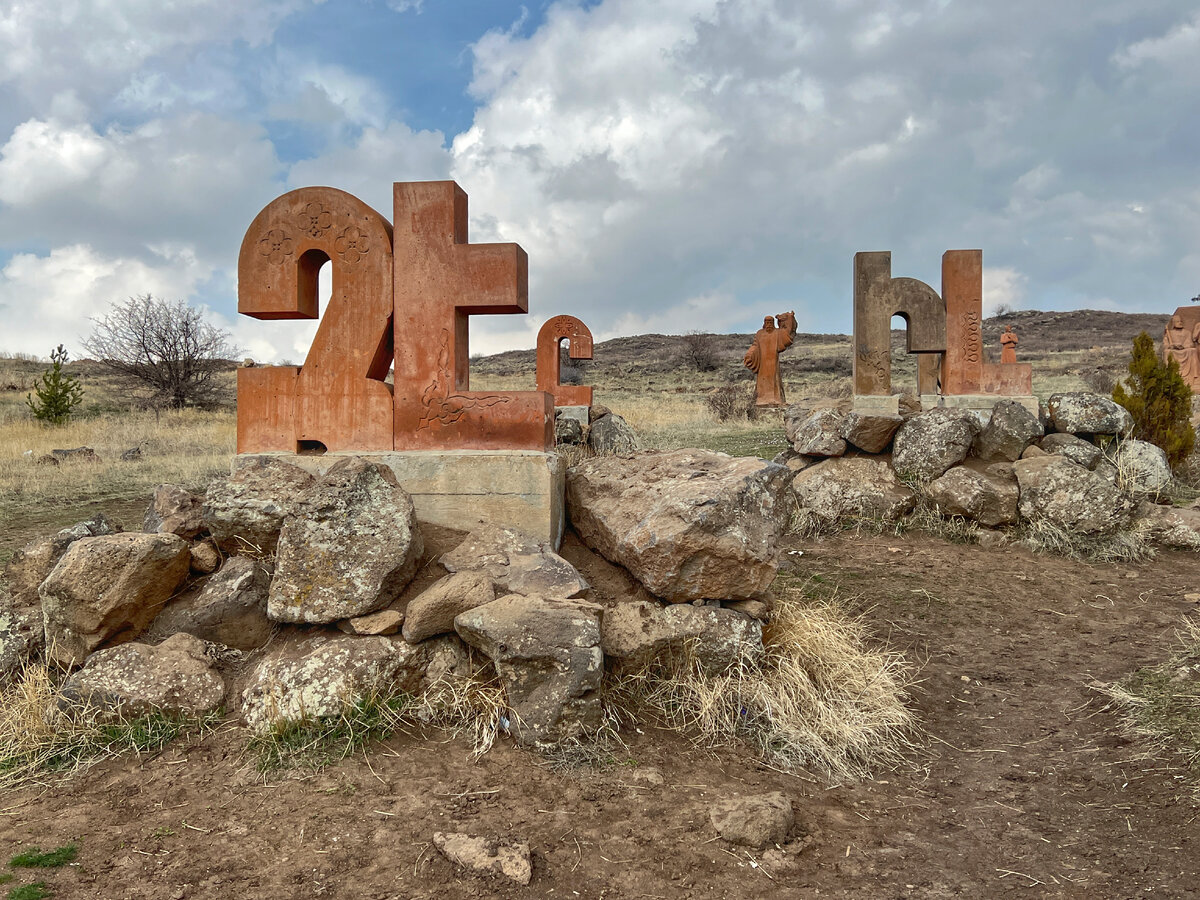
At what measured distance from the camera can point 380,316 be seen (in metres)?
4.55

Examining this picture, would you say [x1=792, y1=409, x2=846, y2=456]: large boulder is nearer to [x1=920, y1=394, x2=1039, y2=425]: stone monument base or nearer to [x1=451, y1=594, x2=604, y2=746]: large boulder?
[x1=920, y1=394, x2=1039, y2=425]: stone monument base

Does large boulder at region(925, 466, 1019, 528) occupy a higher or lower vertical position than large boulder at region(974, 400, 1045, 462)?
lower

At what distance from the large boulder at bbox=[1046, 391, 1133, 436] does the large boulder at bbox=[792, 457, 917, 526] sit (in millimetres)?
2050

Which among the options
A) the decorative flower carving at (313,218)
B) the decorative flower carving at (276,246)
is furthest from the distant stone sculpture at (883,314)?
the decorative flower carving at (276,246)

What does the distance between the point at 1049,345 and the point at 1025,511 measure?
4786cm

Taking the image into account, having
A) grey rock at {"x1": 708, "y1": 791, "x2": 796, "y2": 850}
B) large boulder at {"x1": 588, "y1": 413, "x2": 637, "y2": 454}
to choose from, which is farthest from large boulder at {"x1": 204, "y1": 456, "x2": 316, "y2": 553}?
large boulder at {"x1": 588, "y1": 413, "x2": 637, "y2": 454}

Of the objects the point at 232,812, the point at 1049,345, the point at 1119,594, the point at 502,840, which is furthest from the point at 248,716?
the point at 1049,345

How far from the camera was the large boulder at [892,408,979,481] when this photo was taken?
8.34 metres

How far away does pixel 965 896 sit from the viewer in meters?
2.62

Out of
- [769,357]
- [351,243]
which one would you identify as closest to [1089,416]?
[351,243]

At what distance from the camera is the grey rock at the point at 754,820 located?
9.26 feet

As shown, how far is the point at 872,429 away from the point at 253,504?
21.5 feet

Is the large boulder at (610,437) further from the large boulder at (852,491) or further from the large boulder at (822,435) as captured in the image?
the large boulder at (852,491)

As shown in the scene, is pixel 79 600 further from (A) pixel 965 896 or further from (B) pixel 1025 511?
(B) pixel 1025 511
